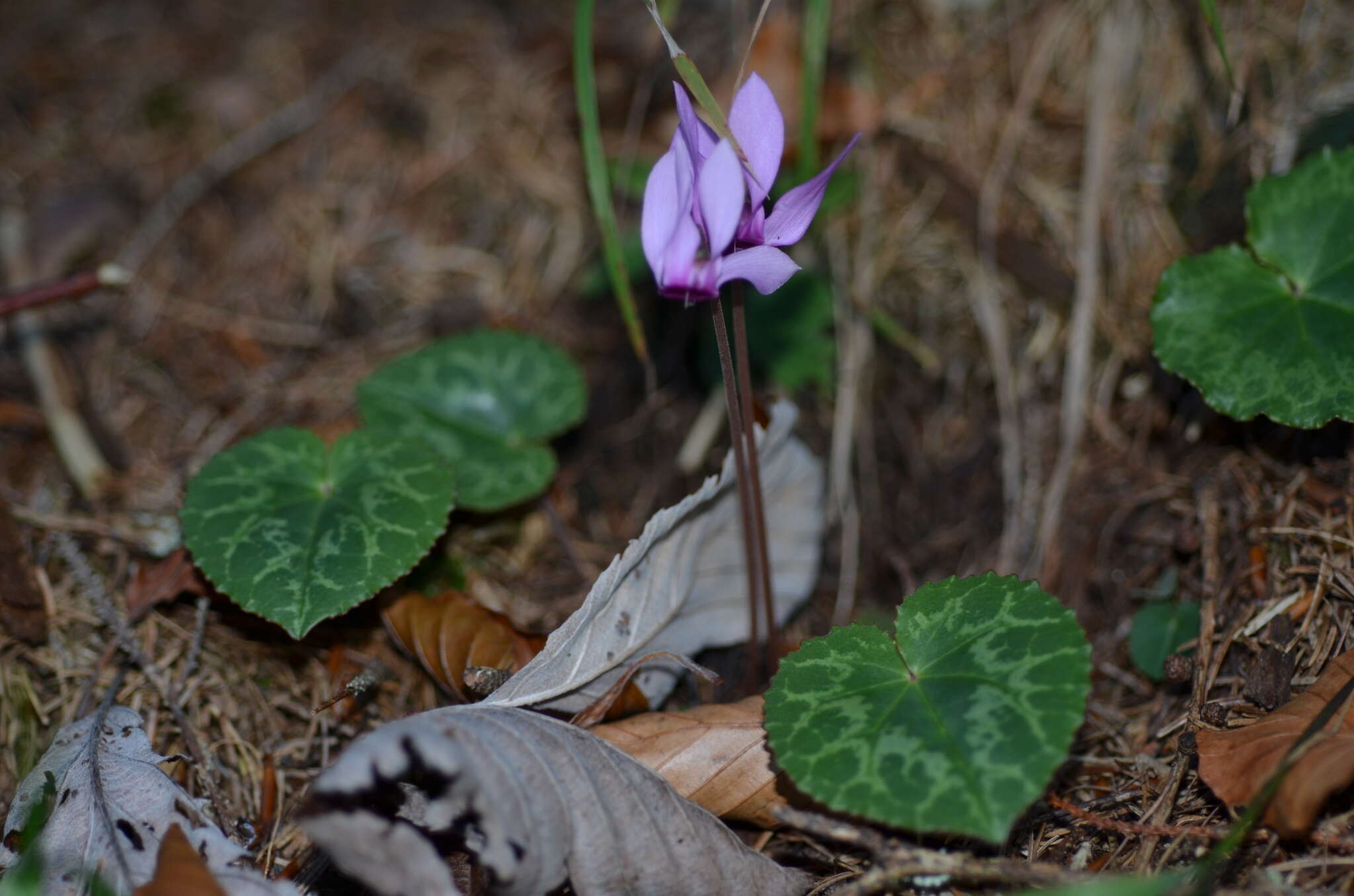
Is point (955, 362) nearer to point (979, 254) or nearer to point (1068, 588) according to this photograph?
point (979, 254)

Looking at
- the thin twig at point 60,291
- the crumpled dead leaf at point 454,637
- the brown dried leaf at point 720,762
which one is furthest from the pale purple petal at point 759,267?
the thin twig at point 60,291

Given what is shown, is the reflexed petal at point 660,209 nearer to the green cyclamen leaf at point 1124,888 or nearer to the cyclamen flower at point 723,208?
the cyclamen flower at point 723,208

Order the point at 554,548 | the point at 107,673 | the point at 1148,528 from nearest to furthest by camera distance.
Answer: the point at 107,673
the point at 1148,528
the point at 554,548

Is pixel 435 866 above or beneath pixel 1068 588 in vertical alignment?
above

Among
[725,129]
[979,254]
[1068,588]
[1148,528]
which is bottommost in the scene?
[1068,588]

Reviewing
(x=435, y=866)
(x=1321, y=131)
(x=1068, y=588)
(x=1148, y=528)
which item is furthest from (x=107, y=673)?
(x=1321, y=131)

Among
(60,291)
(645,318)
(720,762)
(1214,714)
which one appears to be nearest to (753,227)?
(720,762)

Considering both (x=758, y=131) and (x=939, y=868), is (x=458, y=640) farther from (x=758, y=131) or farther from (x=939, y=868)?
(x=758, y=131)
